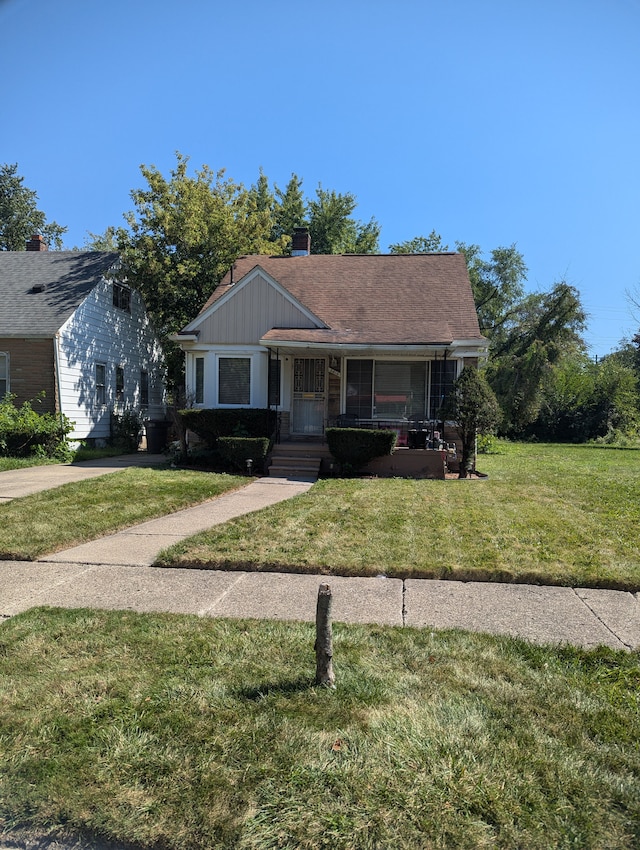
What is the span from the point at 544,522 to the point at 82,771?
6.30 metres

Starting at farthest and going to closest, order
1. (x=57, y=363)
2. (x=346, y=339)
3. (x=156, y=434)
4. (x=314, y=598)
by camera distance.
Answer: (x=156, y=434), (x=57, y=363), (x=346, y=339), (x=314, y=598)

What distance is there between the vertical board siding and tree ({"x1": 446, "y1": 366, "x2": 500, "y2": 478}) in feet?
37.3

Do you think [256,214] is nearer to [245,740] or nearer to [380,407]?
[380,407]

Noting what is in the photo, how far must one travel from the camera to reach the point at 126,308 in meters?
20.6

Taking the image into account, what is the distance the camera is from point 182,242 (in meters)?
20.9

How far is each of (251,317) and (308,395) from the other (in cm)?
254

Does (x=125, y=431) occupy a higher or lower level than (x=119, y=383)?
lower

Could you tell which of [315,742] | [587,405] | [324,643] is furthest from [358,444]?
[587,405]

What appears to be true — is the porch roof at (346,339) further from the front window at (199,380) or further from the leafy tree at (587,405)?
the leafy tree at (587,405)

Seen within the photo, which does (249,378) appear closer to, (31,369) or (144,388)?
(31,369)

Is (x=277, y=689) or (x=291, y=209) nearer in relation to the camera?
(x=277, y=689)

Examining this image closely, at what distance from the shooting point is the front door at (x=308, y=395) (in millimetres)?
14953

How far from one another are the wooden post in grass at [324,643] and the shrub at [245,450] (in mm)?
9134

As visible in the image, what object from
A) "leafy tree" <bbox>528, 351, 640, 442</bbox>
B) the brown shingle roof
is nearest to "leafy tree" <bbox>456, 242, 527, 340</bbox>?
"leafy tree" <bbox>528, 351, 640, 442</bbox>
